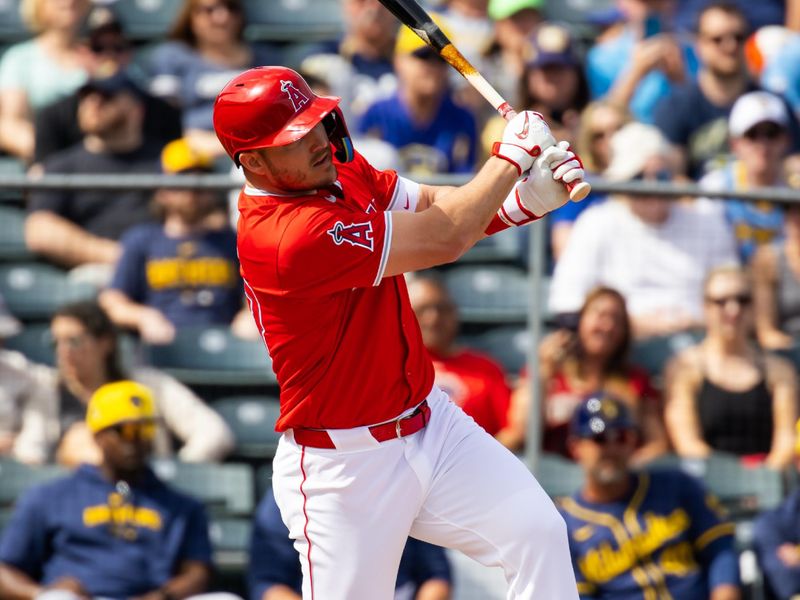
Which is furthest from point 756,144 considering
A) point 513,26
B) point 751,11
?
point 751,11

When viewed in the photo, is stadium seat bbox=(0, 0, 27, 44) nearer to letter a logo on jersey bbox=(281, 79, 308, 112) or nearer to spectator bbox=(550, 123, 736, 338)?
spectator bbox=(550, 123, 736, 338)

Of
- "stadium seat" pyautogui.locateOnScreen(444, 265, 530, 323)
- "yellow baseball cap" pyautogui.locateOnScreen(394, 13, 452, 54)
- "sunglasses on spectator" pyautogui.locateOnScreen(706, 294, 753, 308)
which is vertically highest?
"yellow baseball cap" pyautogui.locateOnScreen(394, 13, 452, 54)

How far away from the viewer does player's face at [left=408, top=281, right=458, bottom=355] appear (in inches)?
235

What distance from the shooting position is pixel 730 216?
5.98m

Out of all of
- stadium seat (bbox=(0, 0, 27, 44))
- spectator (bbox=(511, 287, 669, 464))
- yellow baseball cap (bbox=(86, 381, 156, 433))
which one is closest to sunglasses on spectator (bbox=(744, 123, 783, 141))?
spectator (bbox=(511, 287, 669, 464))

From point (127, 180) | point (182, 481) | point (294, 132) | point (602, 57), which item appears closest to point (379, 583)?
point (294, 132)

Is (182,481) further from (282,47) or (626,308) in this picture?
(282,47)

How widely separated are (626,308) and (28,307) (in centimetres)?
247

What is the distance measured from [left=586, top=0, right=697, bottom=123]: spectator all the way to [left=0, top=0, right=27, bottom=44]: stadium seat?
10.5ft

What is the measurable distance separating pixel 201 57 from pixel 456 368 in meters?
2.56

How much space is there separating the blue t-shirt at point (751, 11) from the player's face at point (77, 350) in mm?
3850

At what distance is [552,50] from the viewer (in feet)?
23.3

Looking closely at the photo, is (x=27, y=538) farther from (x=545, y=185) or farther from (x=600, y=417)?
(x=545, y=185)

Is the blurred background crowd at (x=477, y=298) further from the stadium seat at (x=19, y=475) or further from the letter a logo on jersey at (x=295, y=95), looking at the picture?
the letter a logo on jersey at (x=295, y=95)
